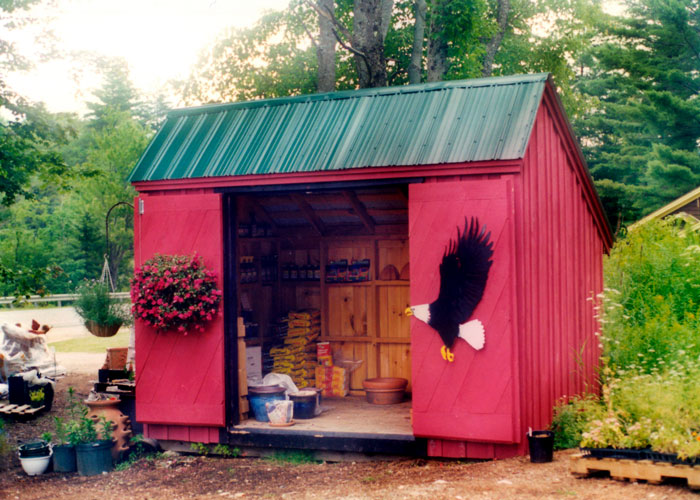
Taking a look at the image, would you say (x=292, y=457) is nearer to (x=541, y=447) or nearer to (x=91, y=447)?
(x=91, y=447)

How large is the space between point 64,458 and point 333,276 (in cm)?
422

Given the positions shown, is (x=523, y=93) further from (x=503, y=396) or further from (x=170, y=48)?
(x=170, y=48)

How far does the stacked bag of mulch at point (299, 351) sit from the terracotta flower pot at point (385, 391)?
1.11 m

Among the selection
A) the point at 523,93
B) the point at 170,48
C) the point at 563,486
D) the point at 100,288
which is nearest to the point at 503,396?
the point at 563,486

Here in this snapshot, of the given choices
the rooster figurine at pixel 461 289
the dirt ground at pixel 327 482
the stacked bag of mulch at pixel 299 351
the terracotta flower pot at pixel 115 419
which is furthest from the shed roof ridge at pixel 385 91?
the dirt ground at pixel 327 482

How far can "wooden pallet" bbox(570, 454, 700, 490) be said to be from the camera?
218 inches

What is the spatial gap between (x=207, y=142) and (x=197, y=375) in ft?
8.74

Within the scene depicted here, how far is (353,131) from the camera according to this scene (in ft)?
26.6

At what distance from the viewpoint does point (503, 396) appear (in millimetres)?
7051

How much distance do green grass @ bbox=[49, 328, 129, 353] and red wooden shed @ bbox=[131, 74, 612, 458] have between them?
36.7 feet

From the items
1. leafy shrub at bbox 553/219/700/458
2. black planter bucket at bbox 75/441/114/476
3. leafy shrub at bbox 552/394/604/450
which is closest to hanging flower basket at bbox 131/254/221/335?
black planter bucket at bbox 75/441/114/476

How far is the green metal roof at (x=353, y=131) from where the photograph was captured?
24.4 ft

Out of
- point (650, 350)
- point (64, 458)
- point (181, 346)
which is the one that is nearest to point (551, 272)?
point (650, 350)

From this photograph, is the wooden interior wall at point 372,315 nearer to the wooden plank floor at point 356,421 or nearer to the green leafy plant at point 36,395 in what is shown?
the wooden plank floor at point 356,421
